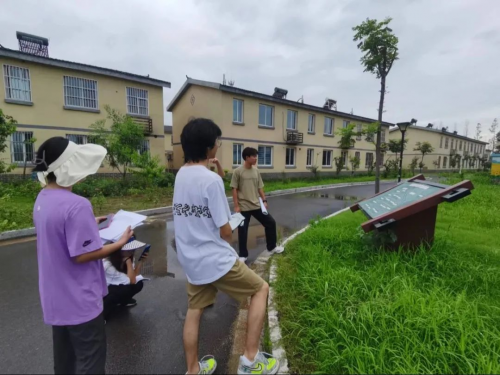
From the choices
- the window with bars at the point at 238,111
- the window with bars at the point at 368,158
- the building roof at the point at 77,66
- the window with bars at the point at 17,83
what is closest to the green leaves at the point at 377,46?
the window with bars at the point at 238,111

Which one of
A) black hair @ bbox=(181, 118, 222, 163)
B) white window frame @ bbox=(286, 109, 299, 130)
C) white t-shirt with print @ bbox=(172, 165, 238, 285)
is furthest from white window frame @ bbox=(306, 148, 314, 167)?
white t-shirt with print @ bbox=(172, 165, 238, 285)

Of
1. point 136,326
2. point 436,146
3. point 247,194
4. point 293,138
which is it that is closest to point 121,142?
point 247,194

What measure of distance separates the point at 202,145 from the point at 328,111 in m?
23.2

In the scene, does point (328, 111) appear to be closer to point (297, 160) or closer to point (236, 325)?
point (297, 160)

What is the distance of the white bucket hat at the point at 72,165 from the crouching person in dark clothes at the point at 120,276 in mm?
1357

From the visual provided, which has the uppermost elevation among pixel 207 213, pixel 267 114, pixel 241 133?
pixel 267 114

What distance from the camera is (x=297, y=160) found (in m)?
21.7

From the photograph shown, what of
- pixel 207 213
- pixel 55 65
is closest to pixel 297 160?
pixel 55 65

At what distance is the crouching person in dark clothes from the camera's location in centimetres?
281

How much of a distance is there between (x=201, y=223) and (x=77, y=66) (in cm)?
1594

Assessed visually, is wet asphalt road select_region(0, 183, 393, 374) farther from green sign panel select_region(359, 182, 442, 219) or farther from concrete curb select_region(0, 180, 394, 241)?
green sign panel select_region(359, 182, 442, 219)

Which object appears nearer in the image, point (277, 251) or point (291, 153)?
point (277, 251)

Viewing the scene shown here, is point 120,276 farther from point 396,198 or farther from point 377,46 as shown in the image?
point 377,46

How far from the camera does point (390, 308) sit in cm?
247
